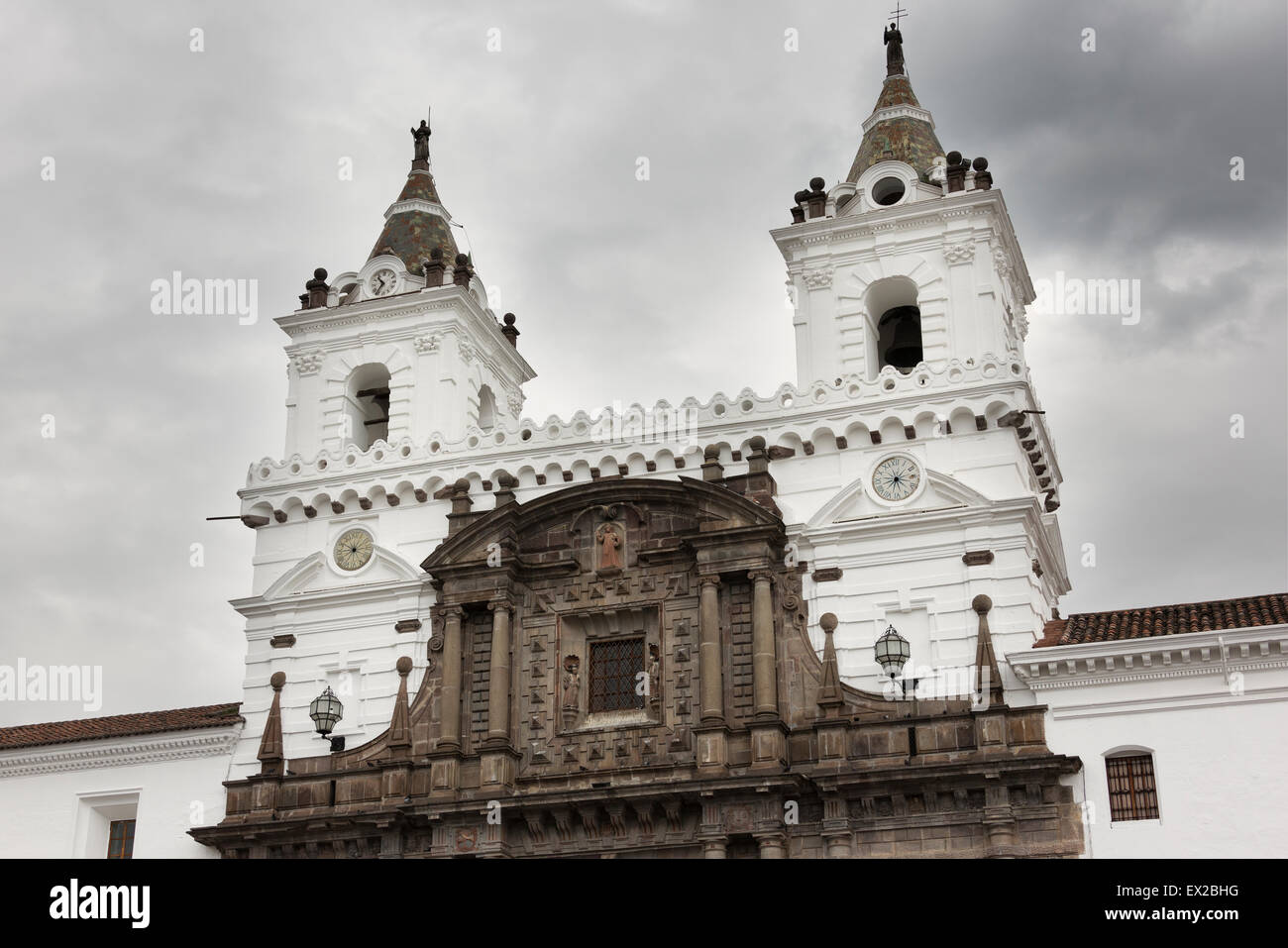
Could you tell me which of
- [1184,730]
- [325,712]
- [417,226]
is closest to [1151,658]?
[1184,730]

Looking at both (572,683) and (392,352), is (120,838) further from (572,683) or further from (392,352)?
(392,352)

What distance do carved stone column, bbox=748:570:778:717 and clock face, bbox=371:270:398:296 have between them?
1254 cm

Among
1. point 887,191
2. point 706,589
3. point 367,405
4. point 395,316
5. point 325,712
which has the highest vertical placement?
point 887,191

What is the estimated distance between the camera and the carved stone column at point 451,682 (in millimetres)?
33656

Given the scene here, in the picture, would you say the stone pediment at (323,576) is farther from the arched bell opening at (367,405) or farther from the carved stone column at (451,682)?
the arched bell opening at (367,405)

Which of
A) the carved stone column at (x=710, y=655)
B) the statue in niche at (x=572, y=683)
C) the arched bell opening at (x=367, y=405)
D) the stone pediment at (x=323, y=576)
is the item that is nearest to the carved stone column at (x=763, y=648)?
the carved stone column at (x=710, y=655)

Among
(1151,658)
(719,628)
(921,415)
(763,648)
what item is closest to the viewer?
(1151,658)

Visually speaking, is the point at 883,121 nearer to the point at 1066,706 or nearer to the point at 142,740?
the point at 1066,706

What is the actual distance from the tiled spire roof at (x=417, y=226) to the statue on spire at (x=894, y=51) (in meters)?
11.8

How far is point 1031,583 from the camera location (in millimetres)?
32156

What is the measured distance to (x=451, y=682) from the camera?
3416 centimetres

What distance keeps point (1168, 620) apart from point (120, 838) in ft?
75.4
